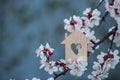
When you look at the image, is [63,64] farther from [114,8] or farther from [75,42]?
[114,8]

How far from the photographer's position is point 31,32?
7.87 ft

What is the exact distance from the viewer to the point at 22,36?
242cm

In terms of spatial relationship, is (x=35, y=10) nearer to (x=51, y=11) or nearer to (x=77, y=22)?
(x=51, y=11)

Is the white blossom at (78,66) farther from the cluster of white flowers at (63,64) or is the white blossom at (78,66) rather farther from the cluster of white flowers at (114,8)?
the cluster of white flowers at (114,8)

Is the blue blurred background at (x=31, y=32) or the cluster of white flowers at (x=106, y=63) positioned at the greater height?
the blue blurred background at (x=31, y=32)

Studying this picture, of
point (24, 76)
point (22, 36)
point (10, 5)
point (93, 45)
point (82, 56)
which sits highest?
point (10, 5)

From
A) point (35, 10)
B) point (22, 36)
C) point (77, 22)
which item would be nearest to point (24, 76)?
point (22, 36)

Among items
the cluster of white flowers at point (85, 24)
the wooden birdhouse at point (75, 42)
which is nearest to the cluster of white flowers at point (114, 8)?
the cluster of white flowers at point (85, 24)

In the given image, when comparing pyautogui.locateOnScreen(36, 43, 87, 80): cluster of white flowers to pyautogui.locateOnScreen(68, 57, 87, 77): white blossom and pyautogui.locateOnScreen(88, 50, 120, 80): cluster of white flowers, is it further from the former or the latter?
pyautogui.locateOnScreen(88, 50, 120, 80): cluster of white flowers

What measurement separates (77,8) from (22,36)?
0.47 meters

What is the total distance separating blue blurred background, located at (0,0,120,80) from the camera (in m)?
2.32

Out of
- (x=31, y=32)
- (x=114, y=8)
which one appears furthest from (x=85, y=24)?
(x=31, y=32)

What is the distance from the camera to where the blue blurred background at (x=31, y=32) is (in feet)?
7.62

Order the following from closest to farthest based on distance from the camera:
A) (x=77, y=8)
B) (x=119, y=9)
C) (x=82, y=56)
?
(x=82, y=56) → (x=119, y=9) → (x=77, y=8)
